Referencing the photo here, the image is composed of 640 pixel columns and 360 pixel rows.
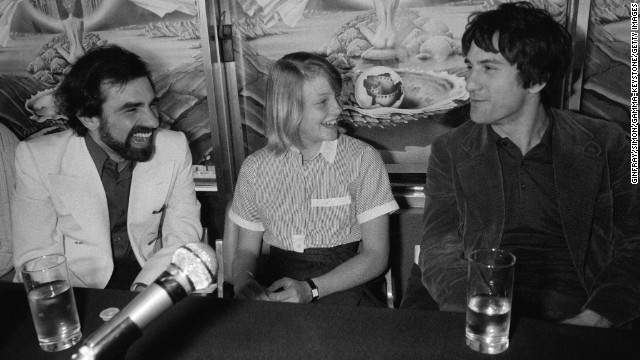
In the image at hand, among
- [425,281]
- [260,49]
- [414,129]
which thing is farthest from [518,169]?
[260,49]

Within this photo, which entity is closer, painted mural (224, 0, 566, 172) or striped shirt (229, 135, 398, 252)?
striped shirt (229, 135, 398, 252)

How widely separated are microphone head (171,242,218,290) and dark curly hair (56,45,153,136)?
1.43 metres

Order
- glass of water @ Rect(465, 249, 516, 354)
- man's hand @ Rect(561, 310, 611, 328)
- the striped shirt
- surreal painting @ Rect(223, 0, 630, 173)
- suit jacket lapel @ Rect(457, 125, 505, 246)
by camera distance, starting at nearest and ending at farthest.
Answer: glass of water @ Rect(465, 249, 516, 354)
man's hand @ Rect(561, 310, 611, 328)
suit jacket lapel @ Rect(457, 125, 505, 246)
the striped shirt
surreal painting @ Rect(223, 0, 630, 173)

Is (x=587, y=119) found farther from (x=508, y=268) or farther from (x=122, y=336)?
(x=122, y=336)

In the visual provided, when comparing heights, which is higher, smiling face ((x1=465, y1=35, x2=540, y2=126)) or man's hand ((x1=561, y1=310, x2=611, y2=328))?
smiling face ((x1=465, y1=35, x2=540, y2=126))

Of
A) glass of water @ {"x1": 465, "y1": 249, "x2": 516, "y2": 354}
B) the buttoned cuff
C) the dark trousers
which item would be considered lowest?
the dark trousers

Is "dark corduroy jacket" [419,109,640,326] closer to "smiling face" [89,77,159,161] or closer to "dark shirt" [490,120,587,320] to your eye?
"dark shirt" [490,120,587,320]

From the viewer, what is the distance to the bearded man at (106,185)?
191cm

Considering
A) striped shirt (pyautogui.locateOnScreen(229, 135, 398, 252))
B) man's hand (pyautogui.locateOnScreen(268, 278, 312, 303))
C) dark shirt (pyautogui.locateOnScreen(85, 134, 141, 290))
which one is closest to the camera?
man's hand (pyautogui.locateOnScreen(268, 278, 312, 303))

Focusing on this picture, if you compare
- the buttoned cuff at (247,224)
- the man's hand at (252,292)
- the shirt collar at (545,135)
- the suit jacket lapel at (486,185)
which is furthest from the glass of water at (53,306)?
the shirt collar at (545,135)

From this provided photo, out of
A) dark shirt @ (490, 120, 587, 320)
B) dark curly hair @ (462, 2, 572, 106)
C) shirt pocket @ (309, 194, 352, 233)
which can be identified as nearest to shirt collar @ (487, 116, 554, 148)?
dark shirt @ (490, 120, 587, 320)

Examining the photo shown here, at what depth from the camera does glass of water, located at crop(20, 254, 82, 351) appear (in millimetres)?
1041

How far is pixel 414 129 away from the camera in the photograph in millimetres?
2543

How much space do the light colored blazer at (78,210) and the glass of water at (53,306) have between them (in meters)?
0.74
